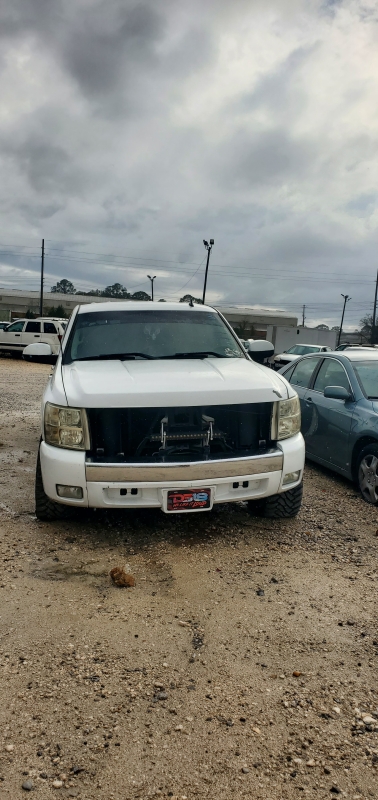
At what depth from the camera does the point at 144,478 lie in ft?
12.1

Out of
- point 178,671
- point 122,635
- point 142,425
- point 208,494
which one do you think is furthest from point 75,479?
point 178,671

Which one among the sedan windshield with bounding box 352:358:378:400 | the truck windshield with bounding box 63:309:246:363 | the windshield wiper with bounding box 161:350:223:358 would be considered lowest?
the sedan windshield with bounding box 352:358:378:400

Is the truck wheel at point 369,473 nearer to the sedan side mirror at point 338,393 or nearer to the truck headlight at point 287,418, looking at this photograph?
the sedan side mirror at point 338,393

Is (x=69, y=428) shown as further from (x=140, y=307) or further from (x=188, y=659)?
(x=140, y=307)

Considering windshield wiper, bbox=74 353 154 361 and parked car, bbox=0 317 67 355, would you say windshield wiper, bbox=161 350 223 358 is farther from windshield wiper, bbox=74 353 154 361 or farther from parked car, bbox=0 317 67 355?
parked car, bbox=0 317 67 355

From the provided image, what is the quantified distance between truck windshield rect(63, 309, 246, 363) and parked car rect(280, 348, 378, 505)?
1.39m

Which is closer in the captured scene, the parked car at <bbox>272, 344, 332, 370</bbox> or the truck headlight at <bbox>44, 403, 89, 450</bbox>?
the truck headlight at <bbox>44, 403, 89, 450</bbox>

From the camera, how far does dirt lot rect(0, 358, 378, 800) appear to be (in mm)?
2018

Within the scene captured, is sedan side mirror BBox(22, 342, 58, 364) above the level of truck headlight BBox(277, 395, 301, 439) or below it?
above

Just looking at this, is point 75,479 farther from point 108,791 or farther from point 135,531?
point 108,791

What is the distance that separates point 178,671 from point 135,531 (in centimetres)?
174

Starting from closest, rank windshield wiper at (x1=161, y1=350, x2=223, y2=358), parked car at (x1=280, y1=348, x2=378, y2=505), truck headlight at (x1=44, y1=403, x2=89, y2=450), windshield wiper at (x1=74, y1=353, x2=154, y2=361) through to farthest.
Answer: truck headlight at (x1=44, y1=403, x2=89, y2=450) < windshield wiper at (x1=74, y1=353, x2=154, y2=361) < windshield wiper at (x1=161, y1=350, x2=223, y2=358) < parked car at (x1=280, y1=348, x2=378, y2=505)

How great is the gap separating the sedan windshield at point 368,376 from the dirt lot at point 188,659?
70.6 inches

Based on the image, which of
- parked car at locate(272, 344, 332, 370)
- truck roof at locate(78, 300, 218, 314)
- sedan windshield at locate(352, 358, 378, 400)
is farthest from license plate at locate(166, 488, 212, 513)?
parked car at locate(272, 344, 332, 370)
